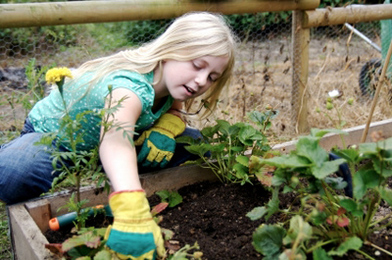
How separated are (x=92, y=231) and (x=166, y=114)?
94 cm

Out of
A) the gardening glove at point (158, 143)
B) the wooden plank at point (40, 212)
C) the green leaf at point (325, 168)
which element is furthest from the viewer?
the gardening glove at point (158, 143)

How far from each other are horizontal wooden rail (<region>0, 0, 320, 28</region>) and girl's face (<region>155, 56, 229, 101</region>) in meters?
0.87

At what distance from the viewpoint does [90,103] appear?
170 centimetres

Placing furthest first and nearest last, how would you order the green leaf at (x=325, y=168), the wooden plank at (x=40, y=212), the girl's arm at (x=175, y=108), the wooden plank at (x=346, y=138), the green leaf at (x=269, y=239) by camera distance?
the girl's arm at (x=175, y=108)
the wooden plank at (x=346, y=138)
the wooden plank at (x=40, y=212)
the green leaf at (x=269, y=239)
the green leaf at (x=325, y=168)

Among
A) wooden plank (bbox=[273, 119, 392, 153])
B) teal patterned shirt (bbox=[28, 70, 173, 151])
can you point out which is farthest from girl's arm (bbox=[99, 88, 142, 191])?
wooden plank (bbox=[273, 119, 392, 153])

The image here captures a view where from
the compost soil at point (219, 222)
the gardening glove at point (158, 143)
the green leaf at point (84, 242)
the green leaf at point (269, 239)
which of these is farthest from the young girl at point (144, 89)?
the green leaf at point (269, 239)

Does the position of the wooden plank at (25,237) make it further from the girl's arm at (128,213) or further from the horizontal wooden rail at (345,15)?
the horizontal wooden rail at (345,15)

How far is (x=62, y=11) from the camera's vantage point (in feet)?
7.61

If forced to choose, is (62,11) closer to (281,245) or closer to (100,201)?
(100,201)

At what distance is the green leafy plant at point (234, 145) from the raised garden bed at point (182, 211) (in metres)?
0.07

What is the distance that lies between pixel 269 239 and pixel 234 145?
2.30 ft

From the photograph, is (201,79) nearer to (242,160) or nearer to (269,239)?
(242,160)

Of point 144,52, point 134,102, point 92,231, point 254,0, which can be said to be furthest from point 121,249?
point 254,0

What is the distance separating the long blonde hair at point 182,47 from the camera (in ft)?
5.53
